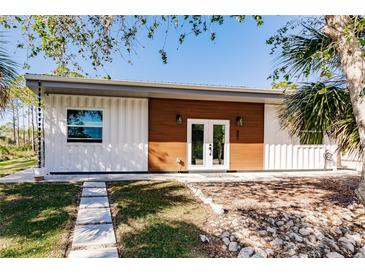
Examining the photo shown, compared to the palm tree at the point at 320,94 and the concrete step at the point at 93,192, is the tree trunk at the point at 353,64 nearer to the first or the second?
the palm tree at the point at 320,94

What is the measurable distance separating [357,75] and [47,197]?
19.2 ft

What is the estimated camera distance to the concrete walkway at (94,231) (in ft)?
9.80

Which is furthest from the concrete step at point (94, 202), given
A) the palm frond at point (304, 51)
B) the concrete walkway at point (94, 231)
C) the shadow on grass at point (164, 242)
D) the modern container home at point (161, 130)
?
the palm frond at point (304, 51)

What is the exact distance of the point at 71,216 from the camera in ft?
14.0

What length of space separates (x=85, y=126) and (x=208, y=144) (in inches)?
185

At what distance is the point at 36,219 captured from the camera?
13.3 ft

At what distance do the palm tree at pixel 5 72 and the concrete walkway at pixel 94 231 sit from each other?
2.32 metres

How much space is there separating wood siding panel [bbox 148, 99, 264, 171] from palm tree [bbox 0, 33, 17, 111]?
5.72 m

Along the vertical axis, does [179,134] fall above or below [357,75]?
below
